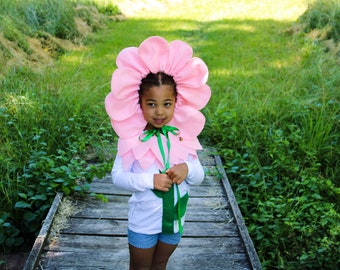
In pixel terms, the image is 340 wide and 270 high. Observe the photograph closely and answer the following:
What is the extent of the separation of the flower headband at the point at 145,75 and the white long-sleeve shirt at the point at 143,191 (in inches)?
7.7

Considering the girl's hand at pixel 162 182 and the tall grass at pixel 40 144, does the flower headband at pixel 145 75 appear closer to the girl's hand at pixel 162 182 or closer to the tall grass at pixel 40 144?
the girl's hand at pixel 162 182

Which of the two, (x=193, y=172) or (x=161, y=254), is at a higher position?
(x=193, y=172)

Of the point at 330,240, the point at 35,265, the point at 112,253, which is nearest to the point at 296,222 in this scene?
the point at 330,240

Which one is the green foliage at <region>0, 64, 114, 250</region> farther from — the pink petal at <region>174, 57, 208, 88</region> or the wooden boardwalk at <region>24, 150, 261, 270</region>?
the pink petal at <region>174, 57, 208, 88</region>

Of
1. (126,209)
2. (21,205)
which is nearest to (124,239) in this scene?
(126,209)

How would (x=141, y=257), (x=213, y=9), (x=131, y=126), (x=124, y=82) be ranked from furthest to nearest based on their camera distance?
(x=213, y=9)
(x=141, y=257)
(x=131, y=126)
(x=124, y=82)

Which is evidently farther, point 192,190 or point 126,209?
point 192,190

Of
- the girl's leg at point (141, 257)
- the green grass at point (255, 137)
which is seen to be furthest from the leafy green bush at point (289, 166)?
the girl's leg at point (141, 257)

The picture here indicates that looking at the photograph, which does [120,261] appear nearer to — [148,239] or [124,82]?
[148,239]

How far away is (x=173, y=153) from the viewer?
2285 millimetres

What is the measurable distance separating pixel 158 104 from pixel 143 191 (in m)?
0.47

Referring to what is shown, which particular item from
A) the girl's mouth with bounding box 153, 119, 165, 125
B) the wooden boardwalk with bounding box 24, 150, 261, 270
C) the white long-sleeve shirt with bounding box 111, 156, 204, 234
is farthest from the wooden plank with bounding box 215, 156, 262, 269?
the girl's mouth with bounding box 153, 119, 165, 125

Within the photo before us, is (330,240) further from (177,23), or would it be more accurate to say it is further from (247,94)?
(177,23)

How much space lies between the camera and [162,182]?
2.21m
